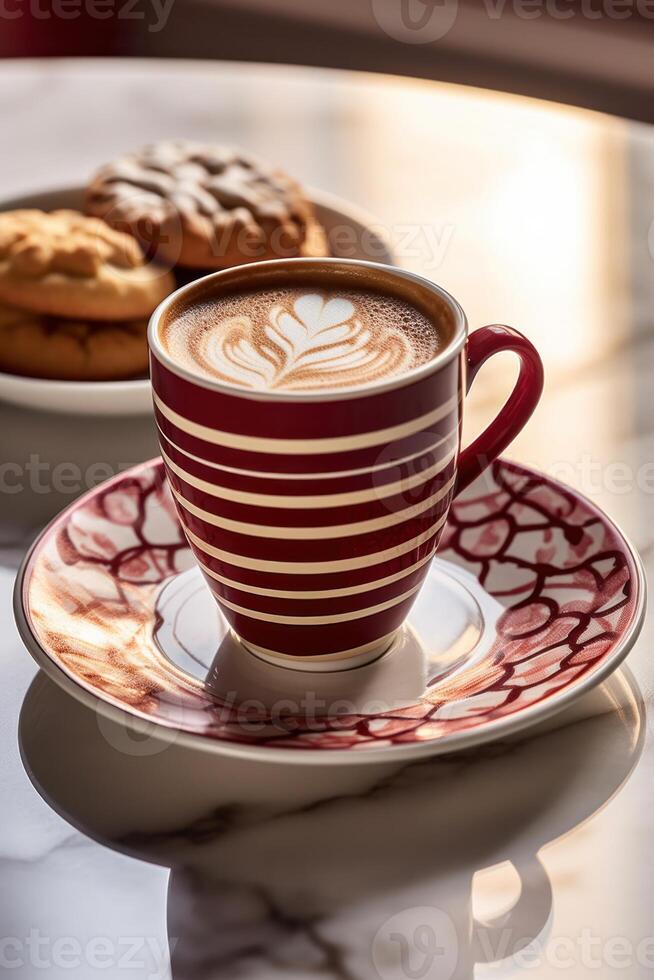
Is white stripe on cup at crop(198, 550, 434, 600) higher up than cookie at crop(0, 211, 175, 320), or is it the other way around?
white stripe on cup at crop(198, 550, 434, 600)

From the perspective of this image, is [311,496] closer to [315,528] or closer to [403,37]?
[315,528]

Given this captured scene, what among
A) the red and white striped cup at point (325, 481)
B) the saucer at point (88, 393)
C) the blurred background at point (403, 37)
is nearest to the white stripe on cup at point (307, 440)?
the red and white striped cup at point (325, 481)

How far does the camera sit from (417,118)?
143 cm

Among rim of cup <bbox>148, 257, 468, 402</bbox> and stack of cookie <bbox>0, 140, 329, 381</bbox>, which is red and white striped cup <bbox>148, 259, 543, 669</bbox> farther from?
stack of cookie <bbox>0, 140, 329, 381</bbox>

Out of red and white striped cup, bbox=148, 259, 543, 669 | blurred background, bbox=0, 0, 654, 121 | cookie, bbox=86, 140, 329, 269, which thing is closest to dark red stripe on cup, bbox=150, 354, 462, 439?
red and white striped cup, bbox=148, 259, 543, 669

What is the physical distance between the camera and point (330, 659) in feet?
2.35

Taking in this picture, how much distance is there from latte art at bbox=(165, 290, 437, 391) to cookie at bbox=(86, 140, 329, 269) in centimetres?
35

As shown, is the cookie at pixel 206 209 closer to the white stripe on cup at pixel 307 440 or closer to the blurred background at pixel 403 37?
the white stripe on cup at pixel 307 440

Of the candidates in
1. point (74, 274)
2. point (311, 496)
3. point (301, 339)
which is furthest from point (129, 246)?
point (311, 496)

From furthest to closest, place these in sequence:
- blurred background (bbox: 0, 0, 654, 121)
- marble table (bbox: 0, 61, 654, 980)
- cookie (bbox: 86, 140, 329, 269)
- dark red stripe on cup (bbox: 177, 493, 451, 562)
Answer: blurred background (bbox: 0, 0, 654, 121) → cookie (bbox: 86, 140, 329, 269) → dark red stripe on cup (bbox: 177, 493, 451, 562) → marble table (bbox: 0, 61, 654, 980)

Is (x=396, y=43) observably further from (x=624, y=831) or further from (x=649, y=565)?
(x=624, y=831)

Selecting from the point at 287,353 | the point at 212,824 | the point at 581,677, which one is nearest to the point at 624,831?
the point at 581,677

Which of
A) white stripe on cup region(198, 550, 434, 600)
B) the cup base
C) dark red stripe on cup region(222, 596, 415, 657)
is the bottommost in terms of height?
the cup base

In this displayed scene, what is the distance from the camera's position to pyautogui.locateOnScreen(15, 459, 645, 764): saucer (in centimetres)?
61
